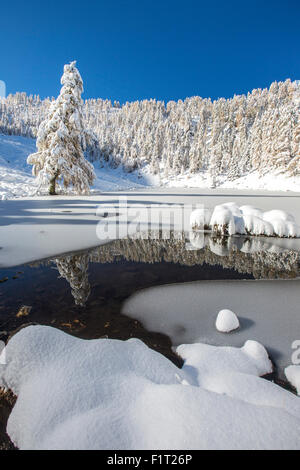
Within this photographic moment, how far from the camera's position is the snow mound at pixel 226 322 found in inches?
132

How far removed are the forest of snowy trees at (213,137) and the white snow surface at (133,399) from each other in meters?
48.3

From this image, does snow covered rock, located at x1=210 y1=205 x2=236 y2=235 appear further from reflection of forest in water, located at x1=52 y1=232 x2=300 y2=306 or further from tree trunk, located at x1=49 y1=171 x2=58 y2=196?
tree trunk, located at x1=49 y1=171 x2=58 y2=196

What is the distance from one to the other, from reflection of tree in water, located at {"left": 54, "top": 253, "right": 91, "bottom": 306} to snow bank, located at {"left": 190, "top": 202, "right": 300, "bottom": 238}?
233 inches

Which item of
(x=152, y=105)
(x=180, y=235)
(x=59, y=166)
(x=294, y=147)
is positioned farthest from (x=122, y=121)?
(x=180, y=235)

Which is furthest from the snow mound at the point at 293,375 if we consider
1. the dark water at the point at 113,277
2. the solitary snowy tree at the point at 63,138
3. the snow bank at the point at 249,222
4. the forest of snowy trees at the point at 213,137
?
the forest of snowy trees at the point at 213,137

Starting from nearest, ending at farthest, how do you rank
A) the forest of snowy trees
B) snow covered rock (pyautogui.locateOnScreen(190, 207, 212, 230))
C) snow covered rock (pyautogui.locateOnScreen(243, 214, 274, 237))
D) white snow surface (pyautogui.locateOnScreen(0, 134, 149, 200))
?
snow covered rock (pyautogui.locateOnScreen(243, 214, 274, 237)) → snow covered rock (pyautogui.locateOnScreen(190, 207, 212, 230)) → white snow surface (pyautogui.locateOnScreen(0, 134, 149, 200)) → the forest of snowy trees

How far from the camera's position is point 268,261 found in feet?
21.2

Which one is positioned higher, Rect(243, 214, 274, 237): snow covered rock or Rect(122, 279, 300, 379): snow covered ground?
Rect(243, 214, 274, 237): snow covered rock

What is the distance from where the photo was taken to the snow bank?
9.14 meters

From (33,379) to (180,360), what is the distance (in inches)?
66.6

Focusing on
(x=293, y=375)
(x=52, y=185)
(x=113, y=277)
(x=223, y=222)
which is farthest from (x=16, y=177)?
(x=293, y=375)

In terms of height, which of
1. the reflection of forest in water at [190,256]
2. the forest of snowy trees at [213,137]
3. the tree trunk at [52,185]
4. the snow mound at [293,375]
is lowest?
the snow mound at [293,375]

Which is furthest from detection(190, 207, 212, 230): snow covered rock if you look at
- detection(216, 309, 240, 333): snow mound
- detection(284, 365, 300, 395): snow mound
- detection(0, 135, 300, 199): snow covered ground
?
detection(0, 135, 300, 199): snow covered ground

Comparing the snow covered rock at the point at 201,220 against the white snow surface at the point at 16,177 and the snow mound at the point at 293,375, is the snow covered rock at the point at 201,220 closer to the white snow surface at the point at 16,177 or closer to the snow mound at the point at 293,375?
the snow mound at the point at 293,375
